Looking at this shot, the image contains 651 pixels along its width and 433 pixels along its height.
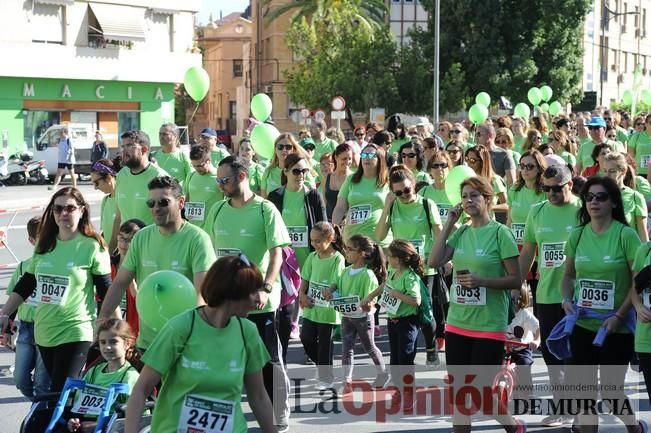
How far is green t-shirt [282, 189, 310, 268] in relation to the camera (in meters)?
9.73

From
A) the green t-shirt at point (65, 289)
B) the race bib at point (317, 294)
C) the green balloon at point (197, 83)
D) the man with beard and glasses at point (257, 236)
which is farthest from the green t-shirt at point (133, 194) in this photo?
the green balloon at point (197, 83)

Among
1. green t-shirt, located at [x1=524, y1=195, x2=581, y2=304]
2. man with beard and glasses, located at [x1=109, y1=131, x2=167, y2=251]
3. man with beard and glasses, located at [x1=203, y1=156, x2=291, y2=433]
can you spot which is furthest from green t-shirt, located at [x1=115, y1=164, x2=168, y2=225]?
green t-shirt, located at [x1=524, y1=195, x2=581, y2=304]

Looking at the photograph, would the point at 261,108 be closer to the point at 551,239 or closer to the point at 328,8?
the point at 551,239

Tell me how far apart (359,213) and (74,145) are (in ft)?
85.1

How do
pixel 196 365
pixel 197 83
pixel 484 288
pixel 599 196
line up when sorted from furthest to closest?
pixel 197 83, pixel 484 288, pixel 599 196, pixel 196 365

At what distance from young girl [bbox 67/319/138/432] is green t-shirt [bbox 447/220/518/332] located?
199 cm

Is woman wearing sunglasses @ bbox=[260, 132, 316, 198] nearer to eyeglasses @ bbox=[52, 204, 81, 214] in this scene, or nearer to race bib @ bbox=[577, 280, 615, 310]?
eyeglasses @ bbox=[52, 204, 81, 214]

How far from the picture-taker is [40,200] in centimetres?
2803

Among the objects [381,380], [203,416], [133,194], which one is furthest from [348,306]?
[203,416]

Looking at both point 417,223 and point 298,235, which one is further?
point 298,235

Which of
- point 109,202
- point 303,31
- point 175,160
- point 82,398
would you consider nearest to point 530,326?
point 82,398

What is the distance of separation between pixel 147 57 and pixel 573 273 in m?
39.6

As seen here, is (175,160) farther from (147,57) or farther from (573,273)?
(147,57)

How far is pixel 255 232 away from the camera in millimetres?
7402
